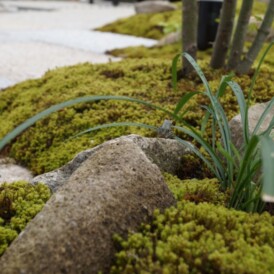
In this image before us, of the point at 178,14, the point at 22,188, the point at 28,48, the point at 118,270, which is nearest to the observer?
the point at 118,270

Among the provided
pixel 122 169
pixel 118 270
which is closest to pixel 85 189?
pixel 122 169

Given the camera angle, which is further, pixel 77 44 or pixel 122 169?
pixel 77 44

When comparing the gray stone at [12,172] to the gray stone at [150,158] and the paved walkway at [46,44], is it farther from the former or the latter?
the paved walkway at [46,44]

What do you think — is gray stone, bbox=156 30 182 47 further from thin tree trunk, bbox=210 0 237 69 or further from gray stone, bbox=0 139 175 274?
gray stone, bbox=0 139 175 274

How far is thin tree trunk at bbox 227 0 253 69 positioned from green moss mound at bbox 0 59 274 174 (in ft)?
0.59

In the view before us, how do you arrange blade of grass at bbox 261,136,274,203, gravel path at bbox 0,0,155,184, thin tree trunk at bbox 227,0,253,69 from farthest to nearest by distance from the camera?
gravel path at bbox 0,0,155,184
thin tree trunk at bbox 227,0,253,69
blade of grass at bbox 261,136,274,203

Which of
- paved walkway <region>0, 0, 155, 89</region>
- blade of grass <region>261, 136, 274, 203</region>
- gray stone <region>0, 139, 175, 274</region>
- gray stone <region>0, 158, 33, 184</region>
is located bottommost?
paved walkway <region>0, 0, 155, 89</region>

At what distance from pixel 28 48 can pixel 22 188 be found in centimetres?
765

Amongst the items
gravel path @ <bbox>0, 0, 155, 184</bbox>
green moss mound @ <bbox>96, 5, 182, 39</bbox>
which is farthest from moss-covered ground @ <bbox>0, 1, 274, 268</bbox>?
green moss mound @ <bbox>96, 5, 182, 39</bbox>

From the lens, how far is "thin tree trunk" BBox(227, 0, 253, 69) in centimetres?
511

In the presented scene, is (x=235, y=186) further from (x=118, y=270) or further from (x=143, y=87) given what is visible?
(x=143, y=87)

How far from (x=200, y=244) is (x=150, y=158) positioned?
3.31 feet

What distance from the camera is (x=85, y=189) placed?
7.75ft

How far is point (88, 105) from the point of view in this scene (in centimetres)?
488
